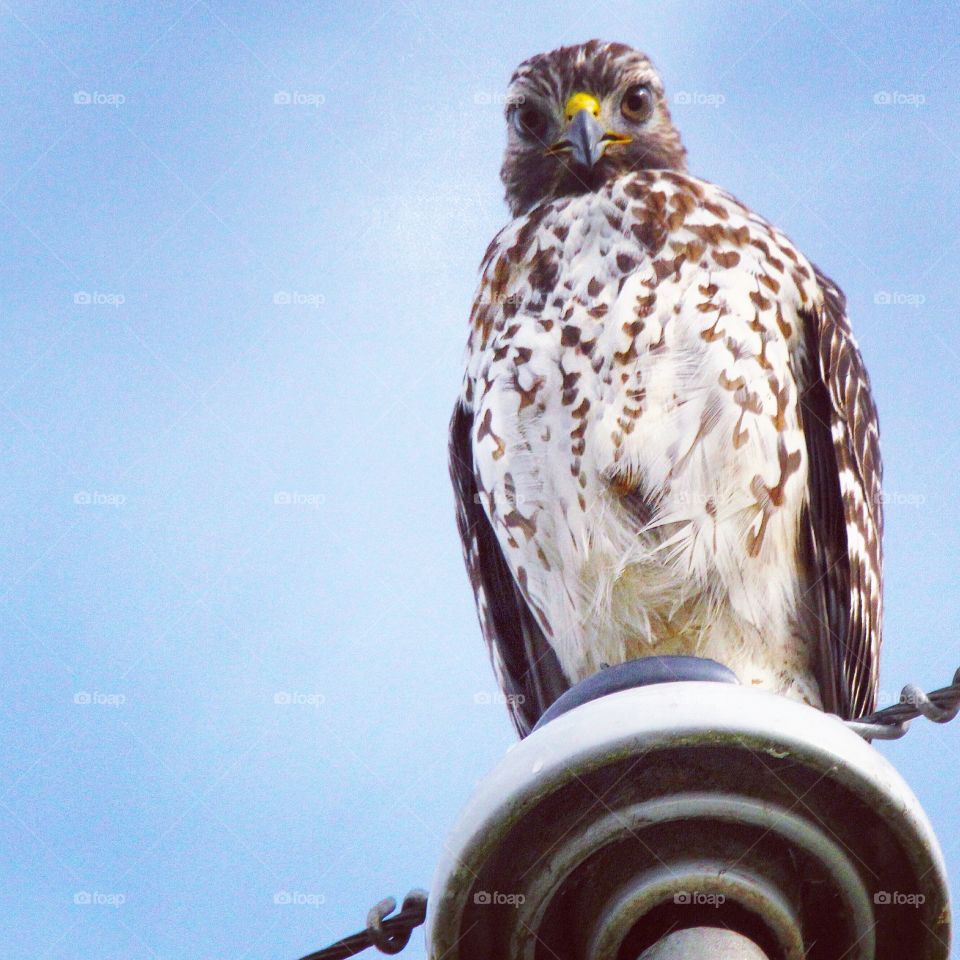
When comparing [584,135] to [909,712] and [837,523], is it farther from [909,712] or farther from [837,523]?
[909,712]

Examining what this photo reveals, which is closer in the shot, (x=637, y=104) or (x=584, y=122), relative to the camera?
(x=584, y=122)

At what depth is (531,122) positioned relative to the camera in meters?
5.76

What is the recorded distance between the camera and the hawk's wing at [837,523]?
15.9ft

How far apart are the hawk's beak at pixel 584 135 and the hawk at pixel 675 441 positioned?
23 mm

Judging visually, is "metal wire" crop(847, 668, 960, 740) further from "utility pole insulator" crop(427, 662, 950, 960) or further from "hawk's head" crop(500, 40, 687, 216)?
"hawk's head" crop(500, 40, 687, 216)

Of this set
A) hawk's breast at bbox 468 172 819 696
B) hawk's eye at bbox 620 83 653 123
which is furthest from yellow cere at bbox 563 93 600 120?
hawk's breast at bbox 468 172 819 696

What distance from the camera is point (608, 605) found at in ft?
15.6

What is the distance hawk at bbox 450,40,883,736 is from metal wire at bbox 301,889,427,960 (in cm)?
176

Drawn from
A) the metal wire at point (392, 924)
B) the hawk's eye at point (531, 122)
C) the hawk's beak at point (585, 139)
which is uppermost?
the hawk's eye at point (531, 122)

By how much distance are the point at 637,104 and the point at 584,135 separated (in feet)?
1.36

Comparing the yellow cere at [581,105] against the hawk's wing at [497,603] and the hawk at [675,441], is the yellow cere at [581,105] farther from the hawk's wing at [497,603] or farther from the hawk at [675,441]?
the hawk's wing at [497,603]

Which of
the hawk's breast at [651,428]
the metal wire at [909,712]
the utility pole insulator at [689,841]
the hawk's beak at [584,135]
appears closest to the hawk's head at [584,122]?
the hawk's beak at [584,135]

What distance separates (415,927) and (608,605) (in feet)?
5.94

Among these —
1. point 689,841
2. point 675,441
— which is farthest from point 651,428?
point 689,841
